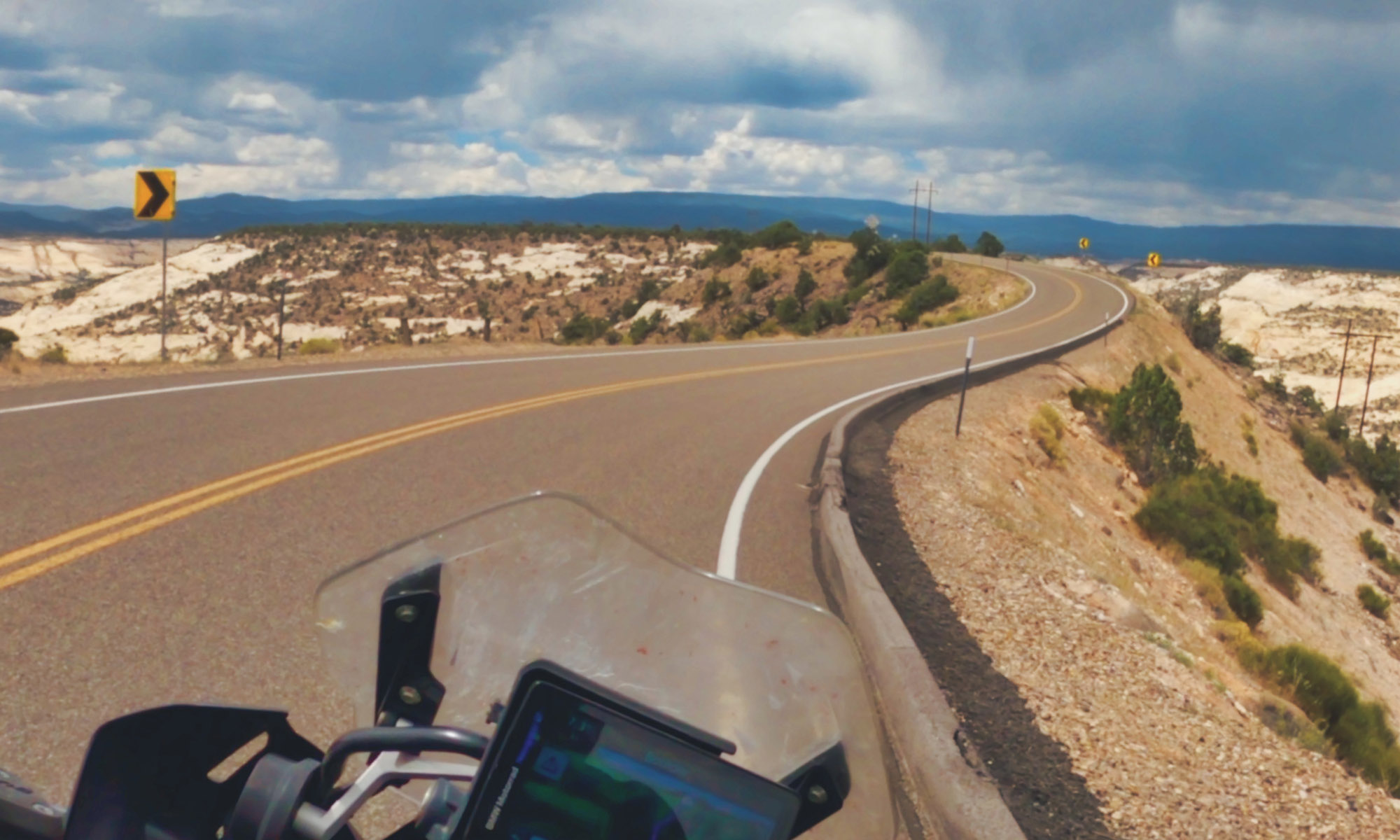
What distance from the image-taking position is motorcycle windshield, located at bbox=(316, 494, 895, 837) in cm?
253

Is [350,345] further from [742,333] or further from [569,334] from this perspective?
[742,333]

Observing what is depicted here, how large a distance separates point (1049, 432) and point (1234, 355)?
1526 inches

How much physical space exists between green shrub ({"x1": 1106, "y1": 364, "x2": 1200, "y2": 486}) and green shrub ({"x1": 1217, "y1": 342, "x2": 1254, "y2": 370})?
30.0m

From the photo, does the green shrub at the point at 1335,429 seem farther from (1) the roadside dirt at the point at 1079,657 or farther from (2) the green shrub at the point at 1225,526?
(1) the roadside dirt at the point at 1079,657

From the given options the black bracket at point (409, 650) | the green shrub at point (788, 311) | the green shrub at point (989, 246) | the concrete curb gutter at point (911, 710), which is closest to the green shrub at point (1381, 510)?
the green shrub at point (788, 311)

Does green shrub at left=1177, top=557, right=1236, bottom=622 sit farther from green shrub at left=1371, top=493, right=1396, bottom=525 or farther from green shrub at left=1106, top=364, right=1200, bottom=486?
green shrub at left=1371, top=493, right=1396, bottom=525

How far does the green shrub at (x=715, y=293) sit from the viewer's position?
192ft

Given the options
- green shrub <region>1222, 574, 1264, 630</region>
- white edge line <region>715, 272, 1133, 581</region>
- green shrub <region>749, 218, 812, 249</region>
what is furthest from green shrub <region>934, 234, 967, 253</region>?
green shrub <region>1222, 574, 1264, 630</region>

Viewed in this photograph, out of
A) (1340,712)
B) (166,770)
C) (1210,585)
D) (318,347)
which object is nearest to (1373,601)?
(1210,585)

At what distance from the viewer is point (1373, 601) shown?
24906 mm

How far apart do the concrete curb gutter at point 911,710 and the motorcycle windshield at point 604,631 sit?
2.18m

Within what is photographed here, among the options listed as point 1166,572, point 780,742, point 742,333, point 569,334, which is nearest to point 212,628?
point 780,742

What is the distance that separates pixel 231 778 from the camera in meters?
2.66

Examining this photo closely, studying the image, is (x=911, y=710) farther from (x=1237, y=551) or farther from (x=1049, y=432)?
(x=1049, y=432)
